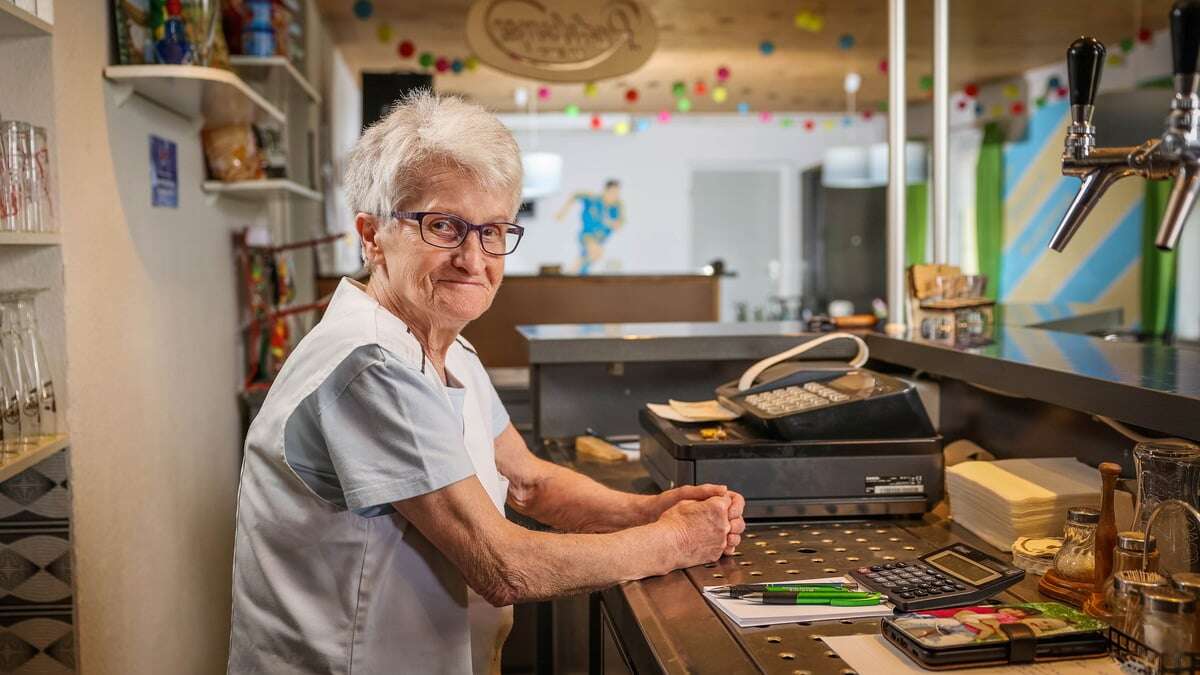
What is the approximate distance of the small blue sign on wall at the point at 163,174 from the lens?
2660 millimetres

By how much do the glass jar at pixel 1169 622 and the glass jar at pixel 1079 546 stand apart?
26 cm

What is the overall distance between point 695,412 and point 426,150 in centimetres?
70

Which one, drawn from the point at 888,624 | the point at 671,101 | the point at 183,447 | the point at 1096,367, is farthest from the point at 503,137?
the point at 671,101

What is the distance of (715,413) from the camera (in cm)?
180

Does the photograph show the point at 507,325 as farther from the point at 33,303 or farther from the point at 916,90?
the point at 916,90

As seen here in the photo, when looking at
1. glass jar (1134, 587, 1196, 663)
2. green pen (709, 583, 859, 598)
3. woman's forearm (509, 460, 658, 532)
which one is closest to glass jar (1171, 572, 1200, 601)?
glass jar (1134, 587, 1196, 663)

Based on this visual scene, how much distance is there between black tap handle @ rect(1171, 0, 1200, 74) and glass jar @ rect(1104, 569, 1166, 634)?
476mm

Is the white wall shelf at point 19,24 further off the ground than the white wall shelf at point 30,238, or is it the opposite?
the white wall shelf at point 19,24

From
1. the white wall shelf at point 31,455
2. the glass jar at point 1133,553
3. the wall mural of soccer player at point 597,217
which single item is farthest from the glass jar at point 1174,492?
the wall mural of soccer player at point 597,217

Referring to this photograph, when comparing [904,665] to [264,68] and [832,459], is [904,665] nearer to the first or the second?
[832,459]

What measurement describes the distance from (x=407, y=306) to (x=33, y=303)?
2.87 feet

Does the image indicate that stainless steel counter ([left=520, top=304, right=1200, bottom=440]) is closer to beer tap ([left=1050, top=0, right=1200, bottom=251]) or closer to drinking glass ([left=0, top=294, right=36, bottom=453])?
beer tap ([left=1050, top=0, right=1200, bottom=251])

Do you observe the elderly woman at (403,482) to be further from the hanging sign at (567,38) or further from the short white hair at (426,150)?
the hanging sign at (567,38)

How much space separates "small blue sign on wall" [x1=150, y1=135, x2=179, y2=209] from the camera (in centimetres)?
266
